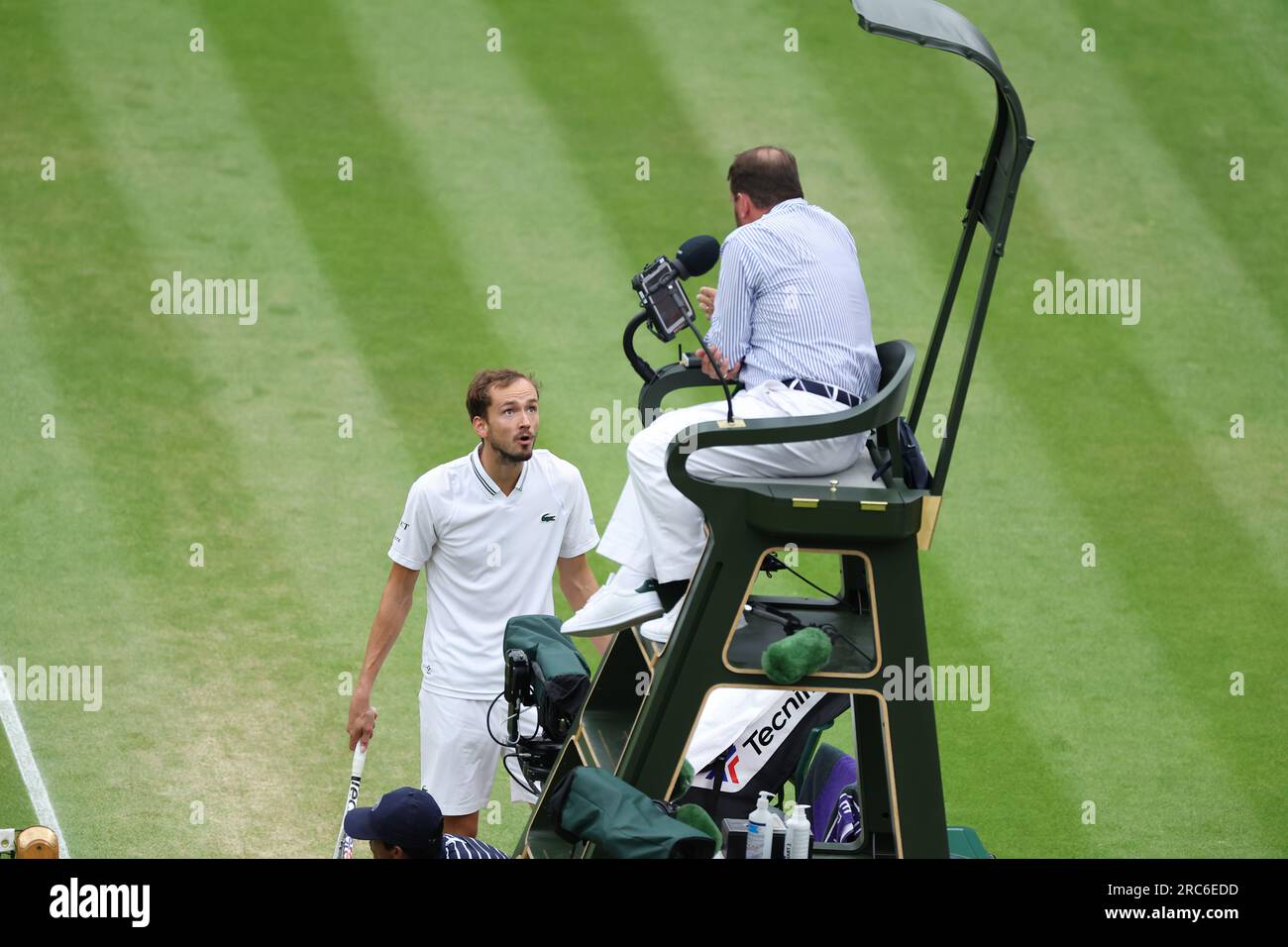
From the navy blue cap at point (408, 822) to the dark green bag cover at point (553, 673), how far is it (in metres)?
0.72

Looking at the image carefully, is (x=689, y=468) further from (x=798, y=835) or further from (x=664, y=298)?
(x=798, y=835)

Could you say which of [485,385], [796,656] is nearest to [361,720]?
[485,385]

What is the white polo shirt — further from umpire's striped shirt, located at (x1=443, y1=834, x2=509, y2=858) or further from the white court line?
the white court line

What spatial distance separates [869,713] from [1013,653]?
513 cm

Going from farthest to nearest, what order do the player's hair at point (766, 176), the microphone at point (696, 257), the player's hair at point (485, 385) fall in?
the player's hair at point (485, 385), the player's hair at point (766, 176), the microphone at point (696, 257)

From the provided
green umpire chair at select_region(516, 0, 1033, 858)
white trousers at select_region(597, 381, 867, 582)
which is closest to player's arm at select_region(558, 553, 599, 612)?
white trousers at select_region(597, 381, 867, 582)

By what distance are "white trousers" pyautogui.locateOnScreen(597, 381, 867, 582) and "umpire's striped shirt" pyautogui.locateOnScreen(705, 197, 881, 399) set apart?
0.12 metres

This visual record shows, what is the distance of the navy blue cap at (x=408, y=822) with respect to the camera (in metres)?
6.26

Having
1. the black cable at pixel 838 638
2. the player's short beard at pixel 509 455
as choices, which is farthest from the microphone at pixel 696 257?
the player's short beard at pixel 509 455

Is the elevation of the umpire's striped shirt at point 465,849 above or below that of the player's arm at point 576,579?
below

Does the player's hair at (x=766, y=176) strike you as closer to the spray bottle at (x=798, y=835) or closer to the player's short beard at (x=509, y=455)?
the player's short beard at (x=509, y=455)

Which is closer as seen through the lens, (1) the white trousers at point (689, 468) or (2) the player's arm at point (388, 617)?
(1) the white trousers at point (689, 468)

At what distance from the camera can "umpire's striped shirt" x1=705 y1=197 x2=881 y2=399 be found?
6312 millimetres
